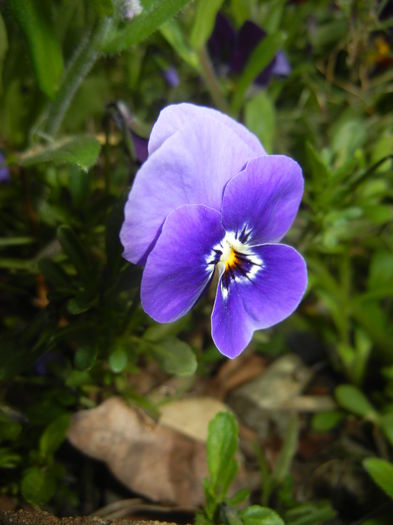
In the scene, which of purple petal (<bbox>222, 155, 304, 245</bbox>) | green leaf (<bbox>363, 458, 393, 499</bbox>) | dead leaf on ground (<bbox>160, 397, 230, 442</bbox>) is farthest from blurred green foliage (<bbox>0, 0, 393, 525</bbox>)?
purple petal (<bbox>222, 155, 304, 245</bbox>)

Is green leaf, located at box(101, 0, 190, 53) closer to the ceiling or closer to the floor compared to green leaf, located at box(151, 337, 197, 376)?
closer to the ceiling

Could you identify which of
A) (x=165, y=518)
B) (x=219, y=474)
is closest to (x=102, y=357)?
(x=219, y=474)

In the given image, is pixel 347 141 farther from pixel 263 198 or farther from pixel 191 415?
pixel 191 415

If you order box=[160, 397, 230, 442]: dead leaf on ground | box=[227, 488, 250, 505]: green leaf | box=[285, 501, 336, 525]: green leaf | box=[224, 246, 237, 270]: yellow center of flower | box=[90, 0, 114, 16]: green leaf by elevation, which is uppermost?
box=[90, 0, 114, 16]: green leaf

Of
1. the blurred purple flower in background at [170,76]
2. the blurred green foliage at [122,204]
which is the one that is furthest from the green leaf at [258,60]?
the blurred purple flower in background at [170,76]

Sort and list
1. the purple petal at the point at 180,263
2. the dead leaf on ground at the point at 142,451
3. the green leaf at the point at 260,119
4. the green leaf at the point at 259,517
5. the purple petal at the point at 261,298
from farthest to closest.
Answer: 1. the green leaf at the point at 260,119
2. the dead leaf on ground at the point at 142,451
3. the green leaf at the point at 259,517
4. the purple petal at the point at 261,298
5. the purple petal at the point at 180,263

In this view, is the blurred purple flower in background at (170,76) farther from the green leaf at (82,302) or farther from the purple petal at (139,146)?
the green leaf at (82,302)

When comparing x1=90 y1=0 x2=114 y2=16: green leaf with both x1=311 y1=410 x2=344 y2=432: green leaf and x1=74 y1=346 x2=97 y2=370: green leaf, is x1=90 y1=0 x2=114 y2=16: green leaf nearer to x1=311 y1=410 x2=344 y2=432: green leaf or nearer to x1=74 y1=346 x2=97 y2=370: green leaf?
x1=74 y1=346 x2=97 y2=370: green leaf

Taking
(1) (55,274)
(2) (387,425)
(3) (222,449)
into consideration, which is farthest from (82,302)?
(2) (387,425)
